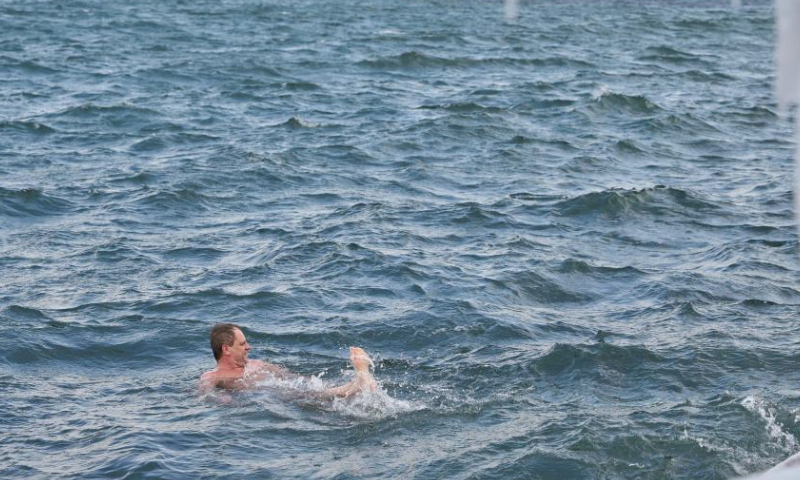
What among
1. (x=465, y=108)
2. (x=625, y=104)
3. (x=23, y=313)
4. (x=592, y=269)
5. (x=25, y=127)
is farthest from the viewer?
(x=625, y=104)

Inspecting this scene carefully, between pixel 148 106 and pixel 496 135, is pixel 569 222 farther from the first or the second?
pixel 148 106

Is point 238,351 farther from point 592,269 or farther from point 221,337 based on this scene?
point 592,269

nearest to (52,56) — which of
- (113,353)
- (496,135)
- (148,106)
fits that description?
(148,106)

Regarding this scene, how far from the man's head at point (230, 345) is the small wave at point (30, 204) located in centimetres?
607

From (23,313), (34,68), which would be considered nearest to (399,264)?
(23,313)

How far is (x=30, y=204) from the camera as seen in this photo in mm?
16266

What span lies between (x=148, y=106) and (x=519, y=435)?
14538 millimetres

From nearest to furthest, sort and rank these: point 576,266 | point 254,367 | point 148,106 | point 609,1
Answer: point 254,367 < point 576,266 < point 148,106 < point 609,1

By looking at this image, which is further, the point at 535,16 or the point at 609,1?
the point at 609,1

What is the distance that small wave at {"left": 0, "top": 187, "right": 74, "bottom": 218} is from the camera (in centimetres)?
1598

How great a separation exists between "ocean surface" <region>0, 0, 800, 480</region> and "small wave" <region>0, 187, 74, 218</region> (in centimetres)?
5

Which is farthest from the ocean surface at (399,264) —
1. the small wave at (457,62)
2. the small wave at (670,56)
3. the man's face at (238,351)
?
the small wave at (670,56)

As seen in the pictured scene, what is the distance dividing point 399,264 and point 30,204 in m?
5.34

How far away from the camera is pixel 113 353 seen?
11594 millimetres
